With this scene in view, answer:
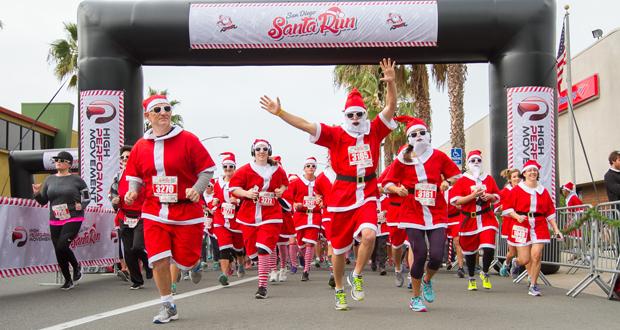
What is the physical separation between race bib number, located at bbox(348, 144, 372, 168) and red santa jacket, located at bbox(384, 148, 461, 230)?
2.54 feet

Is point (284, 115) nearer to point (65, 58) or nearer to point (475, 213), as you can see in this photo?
point (475, 213)

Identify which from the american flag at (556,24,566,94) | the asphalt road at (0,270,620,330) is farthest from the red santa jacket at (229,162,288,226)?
the american flag at (556,24,566,94)

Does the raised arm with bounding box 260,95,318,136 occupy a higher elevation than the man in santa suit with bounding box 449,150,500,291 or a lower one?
higher

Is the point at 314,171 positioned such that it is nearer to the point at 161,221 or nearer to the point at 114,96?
the point at 114,96

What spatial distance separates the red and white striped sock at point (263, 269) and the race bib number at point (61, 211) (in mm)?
2925

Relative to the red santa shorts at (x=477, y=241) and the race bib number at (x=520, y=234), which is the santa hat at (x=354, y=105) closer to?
the race bib number at (x=520, y=234)

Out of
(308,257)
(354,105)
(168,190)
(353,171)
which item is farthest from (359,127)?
(308,257)

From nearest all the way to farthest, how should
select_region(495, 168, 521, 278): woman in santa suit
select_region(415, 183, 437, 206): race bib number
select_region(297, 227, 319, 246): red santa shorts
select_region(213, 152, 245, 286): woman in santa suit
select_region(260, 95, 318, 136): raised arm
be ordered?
select_region(260, 95, 318, 136): raised arm, select_region(415, 183, 437, 206): race bib number, select_region(495, 168, 521, 278): woman in santa suit, select_region(213, 152, 245, 286): woman in santa suit, select_region(297, 227, 319, 246): red santa shorts

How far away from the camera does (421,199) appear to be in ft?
26.8

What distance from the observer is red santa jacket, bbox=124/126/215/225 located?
7.03 m

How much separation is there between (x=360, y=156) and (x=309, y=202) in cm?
658

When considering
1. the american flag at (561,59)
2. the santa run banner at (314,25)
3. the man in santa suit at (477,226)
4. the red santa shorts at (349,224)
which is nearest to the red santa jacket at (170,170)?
the red santa shorts at (349,224)

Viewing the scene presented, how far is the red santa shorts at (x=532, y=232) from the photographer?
400 inches

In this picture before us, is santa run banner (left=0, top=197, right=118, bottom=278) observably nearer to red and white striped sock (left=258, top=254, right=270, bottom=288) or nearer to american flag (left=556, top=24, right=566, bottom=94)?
red and white striped sock (left=258, top=254, right=270, bottom=288)
